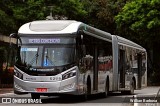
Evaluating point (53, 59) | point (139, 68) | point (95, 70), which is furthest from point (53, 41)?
point (139, 68)

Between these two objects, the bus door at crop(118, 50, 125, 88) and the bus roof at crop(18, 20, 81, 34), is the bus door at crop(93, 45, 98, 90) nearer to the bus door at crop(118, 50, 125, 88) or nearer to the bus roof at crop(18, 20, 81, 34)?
the bus roof at crop(18, 20, 81, 34)

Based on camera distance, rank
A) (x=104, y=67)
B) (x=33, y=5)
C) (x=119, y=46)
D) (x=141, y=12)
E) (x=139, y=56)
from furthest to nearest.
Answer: (x=141, y=12) < (x=33, y=5) < (x=139, y=56) < (x=119, y=46) < (x=104, y=67)

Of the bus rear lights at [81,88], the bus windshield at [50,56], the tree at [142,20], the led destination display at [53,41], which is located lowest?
the bus rear lights at [81,88]

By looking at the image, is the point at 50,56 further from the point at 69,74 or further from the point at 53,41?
the point at 69,74

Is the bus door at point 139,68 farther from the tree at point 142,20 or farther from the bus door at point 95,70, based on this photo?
the tree at point 142,20

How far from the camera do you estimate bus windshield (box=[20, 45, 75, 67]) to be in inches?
715

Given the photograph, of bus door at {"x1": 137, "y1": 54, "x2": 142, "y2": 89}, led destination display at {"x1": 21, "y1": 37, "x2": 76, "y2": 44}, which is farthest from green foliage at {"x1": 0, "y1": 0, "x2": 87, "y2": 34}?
led destination display at {"x1": 21, "y1": 37, "x2": 76, "y2": 44}

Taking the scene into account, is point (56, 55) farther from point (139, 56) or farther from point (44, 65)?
point (139, 56)

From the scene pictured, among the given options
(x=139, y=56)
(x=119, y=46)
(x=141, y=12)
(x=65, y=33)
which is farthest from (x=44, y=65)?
(x=141, y=12)

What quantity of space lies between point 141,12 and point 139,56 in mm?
11664

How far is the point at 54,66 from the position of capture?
18.1 meters

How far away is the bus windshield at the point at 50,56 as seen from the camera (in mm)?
18172

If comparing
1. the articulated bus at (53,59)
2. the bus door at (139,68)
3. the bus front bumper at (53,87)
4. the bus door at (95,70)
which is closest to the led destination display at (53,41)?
the articulated bus at (53,59)

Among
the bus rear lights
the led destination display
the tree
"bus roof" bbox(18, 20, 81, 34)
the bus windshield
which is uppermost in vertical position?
the tree
